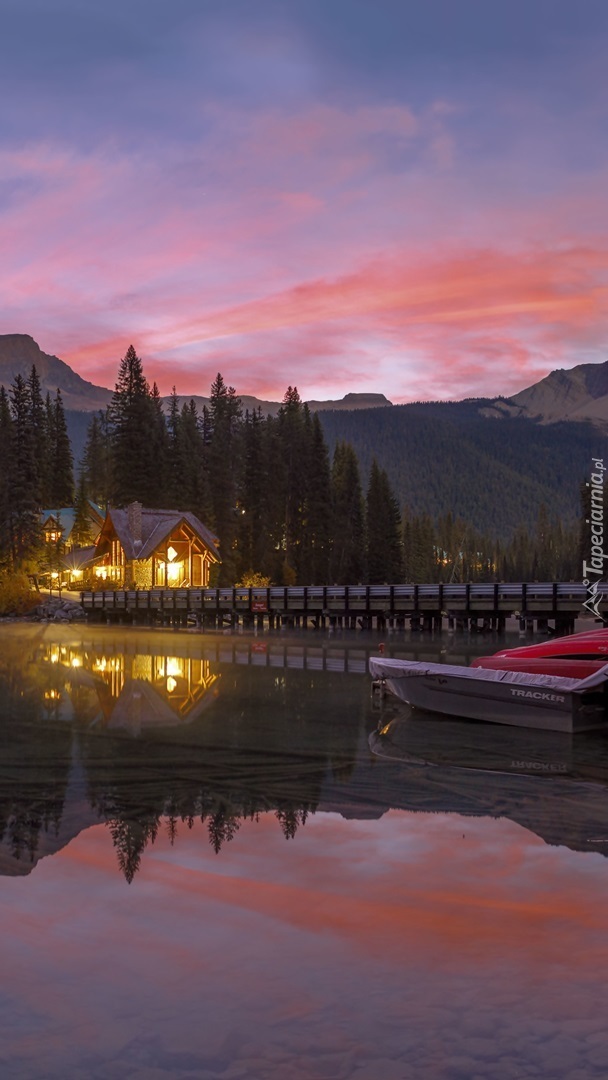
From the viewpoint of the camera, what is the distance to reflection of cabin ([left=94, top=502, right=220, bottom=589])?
79.8 m

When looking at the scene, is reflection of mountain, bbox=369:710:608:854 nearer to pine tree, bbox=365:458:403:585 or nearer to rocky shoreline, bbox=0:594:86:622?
rocky shoreline, bbox=0:594:86:622

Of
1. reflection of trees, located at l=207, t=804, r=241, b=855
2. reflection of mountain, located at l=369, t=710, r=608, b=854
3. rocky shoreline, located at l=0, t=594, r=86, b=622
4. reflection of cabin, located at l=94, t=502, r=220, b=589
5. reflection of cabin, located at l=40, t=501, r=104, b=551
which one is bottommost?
rocky shoreline, located at l=0, t=594, r=86, b=622

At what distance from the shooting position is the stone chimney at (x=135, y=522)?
261 feet

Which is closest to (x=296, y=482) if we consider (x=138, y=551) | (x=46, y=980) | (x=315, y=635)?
(x=138, y=551)

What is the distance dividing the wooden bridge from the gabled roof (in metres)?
8.20

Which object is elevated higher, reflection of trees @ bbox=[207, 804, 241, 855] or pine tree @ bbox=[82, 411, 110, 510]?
pine tree @ bbox=[82, 411, 110, 510]

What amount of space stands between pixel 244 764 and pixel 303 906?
6.52 m

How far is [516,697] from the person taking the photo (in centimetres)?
1894

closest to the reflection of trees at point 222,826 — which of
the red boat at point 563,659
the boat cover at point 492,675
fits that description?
the boat cover at point 492,675

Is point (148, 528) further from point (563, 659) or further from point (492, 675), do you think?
point (492, 675)

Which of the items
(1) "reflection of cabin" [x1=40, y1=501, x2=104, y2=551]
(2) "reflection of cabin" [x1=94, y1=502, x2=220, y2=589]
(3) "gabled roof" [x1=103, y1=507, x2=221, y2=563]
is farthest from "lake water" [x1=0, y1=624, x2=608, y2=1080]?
(1) "reflection of cabin" [x1=40, y1=501, x2=104, y2=551]

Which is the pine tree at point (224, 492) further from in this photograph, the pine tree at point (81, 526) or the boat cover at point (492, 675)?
the boat cover at point (492, 675)

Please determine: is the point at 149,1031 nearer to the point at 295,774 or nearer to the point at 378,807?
the point at 378,807

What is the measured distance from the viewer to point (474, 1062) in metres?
5.92
